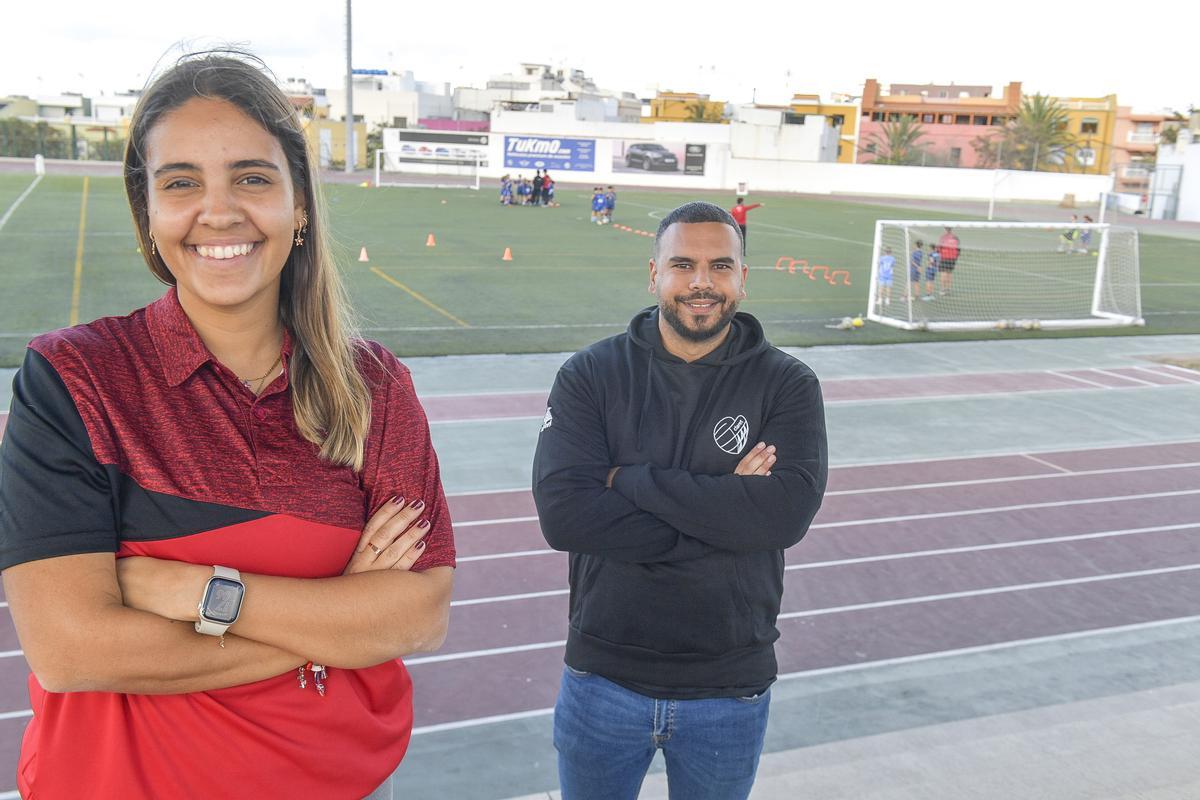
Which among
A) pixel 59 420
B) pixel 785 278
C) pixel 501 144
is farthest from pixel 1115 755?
pixel 501 144

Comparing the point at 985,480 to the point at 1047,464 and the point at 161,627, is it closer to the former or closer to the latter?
the point at 1047,464

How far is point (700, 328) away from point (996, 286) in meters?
20.0

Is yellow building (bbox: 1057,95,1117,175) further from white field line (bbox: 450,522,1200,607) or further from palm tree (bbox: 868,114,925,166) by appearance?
white field line (bbox: 450,522,1200,607)

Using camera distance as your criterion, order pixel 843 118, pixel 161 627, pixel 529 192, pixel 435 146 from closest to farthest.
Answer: pixel 161 627 < pixel 529 192 < pixel 435 146 < pixel 843 118

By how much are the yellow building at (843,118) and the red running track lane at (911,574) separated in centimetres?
6859

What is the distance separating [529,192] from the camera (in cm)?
3975

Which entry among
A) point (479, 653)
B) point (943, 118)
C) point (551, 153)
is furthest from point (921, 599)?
point (943, 118)

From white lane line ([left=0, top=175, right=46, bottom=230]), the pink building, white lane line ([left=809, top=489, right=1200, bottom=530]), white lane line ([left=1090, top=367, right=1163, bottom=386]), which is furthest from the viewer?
the pink building

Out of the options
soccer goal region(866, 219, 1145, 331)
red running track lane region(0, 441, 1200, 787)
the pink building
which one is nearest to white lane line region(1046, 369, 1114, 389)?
soccer goal region(866, 219, 1145, 331)

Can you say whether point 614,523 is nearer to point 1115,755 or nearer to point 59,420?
point 59,420

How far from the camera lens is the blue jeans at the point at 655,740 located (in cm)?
277

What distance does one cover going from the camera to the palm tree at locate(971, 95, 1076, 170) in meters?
71.0

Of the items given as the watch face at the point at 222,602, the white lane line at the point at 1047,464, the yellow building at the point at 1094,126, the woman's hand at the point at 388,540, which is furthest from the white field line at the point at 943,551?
the yellow building at the point at 1094,126

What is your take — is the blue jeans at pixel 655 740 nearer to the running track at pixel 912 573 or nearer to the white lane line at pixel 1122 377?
the running track at pixel 912 573
